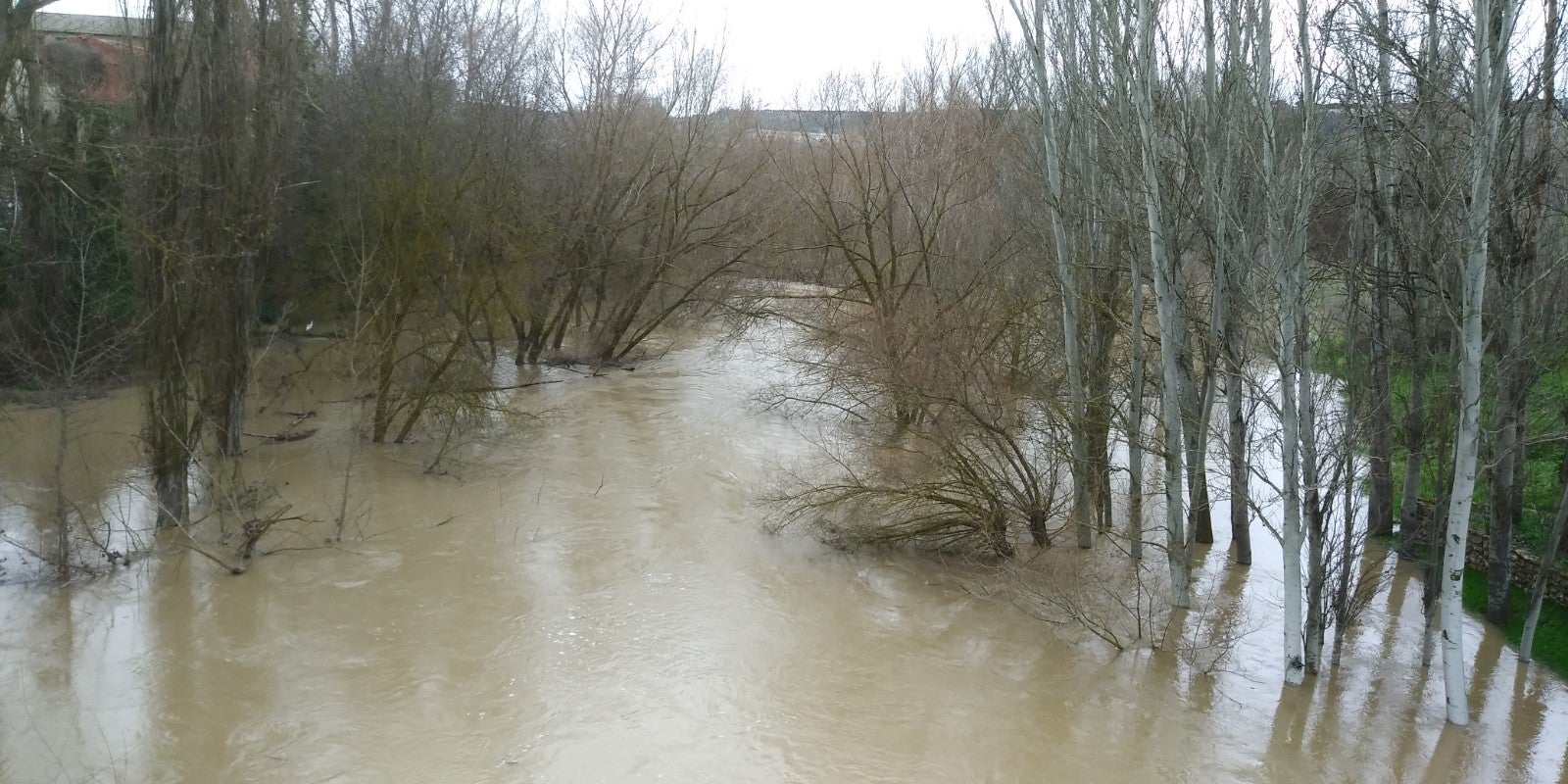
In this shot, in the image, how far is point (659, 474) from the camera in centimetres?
1658

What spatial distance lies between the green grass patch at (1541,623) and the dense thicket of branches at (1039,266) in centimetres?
53

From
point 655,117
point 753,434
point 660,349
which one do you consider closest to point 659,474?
point 753,434

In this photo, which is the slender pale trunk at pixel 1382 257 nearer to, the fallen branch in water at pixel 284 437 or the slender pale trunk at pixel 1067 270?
the slender pale trunk at pixel 1067 270

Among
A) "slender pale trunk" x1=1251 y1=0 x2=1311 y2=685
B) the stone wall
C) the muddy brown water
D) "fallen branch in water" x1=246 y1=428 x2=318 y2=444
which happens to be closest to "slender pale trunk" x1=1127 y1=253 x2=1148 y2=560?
the muddy brown water

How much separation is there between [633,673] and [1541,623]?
10.2m

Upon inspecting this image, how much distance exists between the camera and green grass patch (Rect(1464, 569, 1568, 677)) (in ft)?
38.7

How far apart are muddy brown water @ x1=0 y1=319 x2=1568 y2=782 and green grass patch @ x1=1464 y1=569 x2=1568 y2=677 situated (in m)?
0.27

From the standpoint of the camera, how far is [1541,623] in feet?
41.1

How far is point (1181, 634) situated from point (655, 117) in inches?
709

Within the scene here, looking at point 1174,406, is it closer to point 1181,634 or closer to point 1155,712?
point 1181,634

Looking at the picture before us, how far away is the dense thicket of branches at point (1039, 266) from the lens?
34.0ft

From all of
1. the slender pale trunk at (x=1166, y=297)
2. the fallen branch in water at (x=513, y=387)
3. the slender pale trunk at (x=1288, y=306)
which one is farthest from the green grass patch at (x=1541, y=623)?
the fallen branch in water at (x=513, y=387)

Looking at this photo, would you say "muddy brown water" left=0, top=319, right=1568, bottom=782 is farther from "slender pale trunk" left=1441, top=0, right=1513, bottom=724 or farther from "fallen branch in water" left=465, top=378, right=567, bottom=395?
"fallen branch in water" left=465, top=378, right=567, bottom=395

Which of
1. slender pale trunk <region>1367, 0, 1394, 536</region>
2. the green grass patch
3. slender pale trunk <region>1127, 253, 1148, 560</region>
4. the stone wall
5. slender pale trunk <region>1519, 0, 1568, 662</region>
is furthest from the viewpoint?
the stone wall
